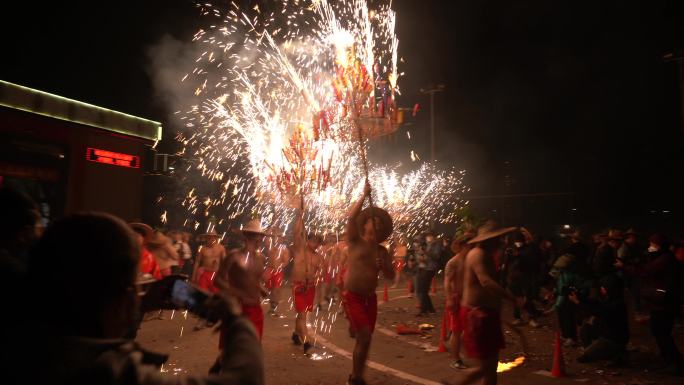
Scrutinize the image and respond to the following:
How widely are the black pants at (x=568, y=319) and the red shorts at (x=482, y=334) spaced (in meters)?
3.43

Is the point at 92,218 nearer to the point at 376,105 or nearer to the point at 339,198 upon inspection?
the point at 376,105

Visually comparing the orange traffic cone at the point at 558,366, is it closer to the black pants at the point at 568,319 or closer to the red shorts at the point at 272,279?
the black pants at the point at 568,319

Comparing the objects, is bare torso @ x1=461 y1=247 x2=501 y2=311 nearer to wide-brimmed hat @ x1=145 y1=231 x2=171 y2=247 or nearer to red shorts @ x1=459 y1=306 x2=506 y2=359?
red shorts @ x1=459 y1=306 x2=506 y2=359

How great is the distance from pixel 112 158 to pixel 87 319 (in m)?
10.1

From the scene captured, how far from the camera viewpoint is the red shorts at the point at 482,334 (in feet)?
14.8

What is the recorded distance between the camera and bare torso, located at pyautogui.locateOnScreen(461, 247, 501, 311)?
4.76m

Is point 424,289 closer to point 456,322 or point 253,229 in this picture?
point 456,322

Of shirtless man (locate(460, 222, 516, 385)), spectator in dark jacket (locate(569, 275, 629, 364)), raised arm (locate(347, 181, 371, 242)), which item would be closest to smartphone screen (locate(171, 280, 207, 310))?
shirtless man (locate(460, 222, 516, 385))

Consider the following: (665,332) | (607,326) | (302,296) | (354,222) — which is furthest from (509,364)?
(302,296)

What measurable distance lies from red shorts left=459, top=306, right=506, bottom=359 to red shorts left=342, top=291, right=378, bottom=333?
1.10m

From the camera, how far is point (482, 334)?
4605 mm

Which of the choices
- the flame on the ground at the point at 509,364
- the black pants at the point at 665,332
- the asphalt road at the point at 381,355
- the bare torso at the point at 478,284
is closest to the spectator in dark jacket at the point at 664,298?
the black pants at the point at 665,332

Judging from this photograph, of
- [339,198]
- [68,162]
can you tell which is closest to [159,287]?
[68,162]

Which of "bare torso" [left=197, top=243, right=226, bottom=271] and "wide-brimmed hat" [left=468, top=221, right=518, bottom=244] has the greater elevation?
"wide-brimmed hat" [left=468, top=221, right=518, bottom=244]
